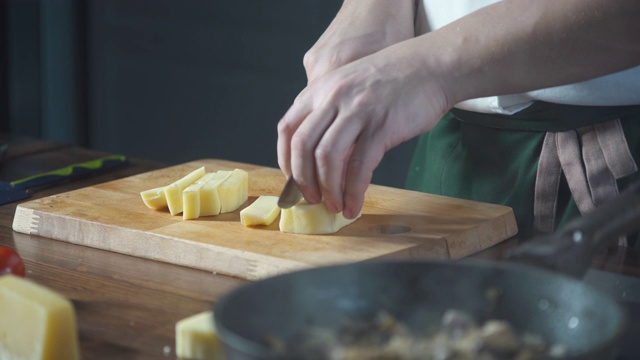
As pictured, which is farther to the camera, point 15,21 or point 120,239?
point 15,21

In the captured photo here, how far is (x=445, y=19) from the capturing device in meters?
1.72

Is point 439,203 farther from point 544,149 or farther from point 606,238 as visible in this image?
point 606,238

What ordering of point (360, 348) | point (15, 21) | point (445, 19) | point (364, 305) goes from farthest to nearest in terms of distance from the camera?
point (15, 21) < point (445, 19) < point (364, 305) < point (360, 348)

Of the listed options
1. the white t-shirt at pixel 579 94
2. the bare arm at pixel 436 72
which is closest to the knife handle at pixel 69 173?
the bare arm at pixel 436 72

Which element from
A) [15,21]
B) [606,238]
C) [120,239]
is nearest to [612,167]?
[606,238]

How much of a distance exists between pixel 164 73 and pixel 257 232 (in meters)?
2.22

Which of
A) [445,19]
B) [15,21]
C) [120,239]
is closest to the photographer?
[120,239]

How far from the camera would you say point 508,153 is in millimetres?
1689

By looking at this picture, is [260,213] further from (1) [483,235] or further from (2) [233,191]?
(1) [483,235]

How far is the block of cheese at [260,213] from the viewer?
1.44 meters

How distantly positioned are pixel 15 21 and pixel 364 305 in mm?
3189

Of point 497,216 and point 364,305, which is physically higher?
point 364,305

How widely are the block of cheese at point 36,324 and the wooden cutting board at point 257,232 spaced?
43 cm

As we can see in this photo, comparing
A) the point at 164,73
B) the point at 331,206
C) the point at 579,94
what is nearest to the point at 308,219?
the point at 331,206
